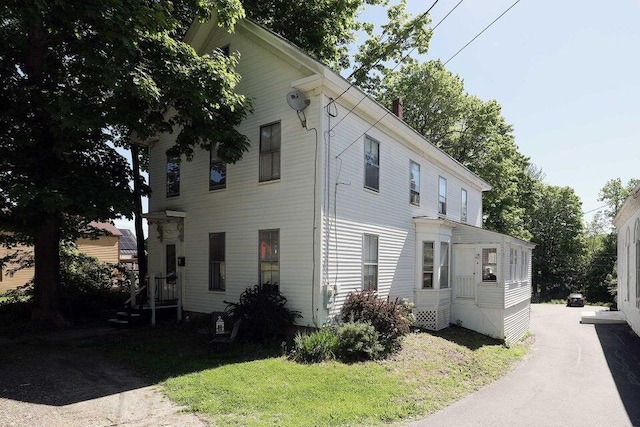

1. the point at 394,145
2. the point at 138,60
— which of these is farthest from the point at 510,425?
the point at 138,60

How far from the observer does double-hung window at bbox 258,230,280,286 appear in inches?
A: 472

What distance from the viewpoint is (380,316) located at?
37.0ft

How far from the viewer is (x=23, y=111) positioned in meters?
12.0

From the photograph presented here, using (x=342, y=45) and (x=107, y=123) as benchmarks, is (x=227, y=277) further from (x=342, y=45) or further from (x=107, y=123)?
(x=342, y=45)

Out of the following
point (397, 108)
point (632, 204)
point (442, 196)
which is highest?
point (397, 108)

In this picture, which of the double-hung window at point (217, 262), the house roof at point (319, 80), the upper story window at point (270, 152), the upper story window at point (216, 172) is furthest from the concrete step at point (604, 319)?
the upper story window at point (216, 172)

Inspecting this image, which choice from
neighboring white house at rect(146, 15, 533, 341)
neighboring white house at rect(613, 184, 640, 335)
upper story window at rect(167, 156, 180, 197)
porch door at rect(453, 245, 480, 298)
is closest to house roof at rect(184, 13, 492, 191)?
neighboring white house at rect(146, 15, 533, 341)

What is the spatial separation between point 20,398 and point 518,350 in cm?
1504

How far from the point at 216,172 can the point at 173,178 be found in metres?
2.60

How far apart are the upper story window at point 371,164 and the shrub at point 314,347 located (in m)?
5.10

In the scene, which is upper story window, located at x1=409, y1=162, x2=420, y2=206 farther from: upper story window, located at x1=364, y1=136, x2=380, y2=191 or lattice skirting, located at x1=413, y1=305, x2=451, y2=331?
lattice skirting, located at x1=413, y1=305, x2=451, y2=331

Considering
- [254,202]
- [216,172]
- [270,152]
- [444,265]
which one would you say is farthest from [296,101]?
[444,265]

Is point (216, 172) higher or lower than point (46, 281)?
higher

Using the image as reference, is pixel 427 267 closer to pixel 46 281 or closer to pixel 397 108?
pixel 397 108
